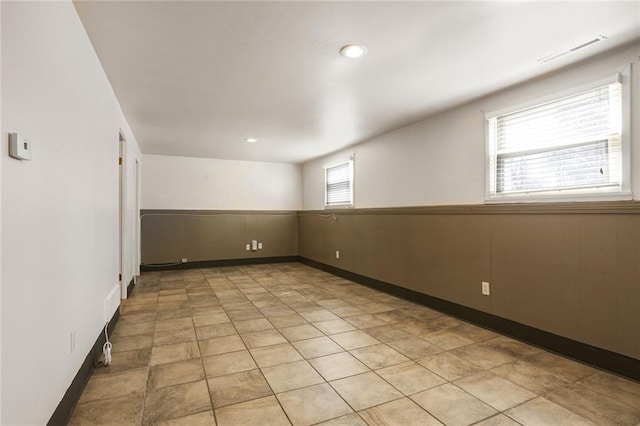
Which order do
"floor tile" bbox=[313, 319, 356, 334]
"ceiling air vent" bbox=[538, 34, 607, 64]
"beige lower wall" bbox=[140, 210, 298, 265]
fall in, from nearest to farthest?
"ceiling air vent" bbox=[538, 34, 607, 64] < "floor tile" bbox=[313, 319, 356, 334] < "beige lower wall" bbox=[140, 210, 298, 265]

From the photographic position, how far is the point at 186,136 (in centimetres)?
498

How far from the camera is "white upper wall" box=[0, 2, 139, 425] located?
3.93ft

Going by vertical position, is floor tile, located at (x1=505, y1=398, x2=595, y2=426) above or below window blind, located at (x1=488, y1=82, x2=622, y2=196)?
below

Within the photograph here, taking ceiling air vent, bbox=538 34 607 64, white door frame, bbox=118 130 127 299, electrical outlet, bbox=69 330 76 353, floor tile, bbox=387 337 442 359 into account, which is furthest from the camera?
white door frame, bbox=118 130 127 299

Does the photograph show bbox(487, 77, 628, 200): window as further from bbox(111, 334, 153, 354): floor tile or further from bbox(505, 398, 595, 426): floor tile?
bbox(111, 334, 153, 354): floor tile

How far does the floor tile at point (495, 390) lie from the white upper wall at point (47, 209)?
2.28 meters

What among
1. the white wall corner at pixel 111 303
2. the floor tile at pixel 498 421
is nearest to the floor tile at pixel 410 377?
the floor tile at pixel 498 421

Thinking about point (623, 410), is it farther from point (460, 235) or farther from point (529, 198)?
point (460, 235)

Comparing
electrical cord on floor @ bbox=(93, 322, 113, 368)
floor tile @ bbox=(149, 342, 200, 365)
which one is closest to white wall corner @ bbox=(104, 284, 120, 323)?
electrical cord on floor @ bbox=(93, 322, 113, 368)

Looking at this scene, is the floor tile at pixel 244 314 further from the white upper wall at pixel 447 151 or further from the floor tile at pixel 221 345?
the white upper wall at pixel 447 151

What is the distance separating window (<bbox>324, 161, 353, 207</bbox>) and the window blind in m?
2.82

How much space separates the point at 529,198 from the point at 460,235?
810 millimetres

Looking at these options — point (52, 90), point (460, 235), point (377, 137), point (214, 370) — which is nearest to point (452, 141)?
point (460, 235)

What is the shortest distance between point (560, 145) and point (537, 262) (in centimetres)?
99
